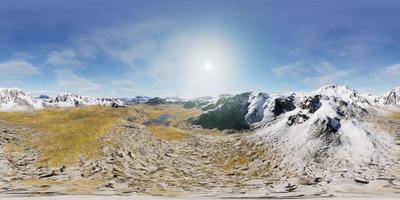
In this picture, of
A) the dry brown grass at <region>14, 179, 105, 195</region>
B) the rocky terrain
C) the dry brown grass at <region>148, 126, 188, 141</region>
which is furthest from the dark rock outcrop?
the dry brown grass at <region>14, 179, 105, 195</region>

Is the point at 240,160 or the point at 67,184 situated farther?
the point at 240,160

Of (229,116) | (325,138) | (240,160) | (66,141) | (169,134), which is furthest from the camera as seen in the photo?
(229,116)

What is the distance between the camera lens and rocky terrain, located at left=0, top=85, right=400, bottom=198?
82625 mm

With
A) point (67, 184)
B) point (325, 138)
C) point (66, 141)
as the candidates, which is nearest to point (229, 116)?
point (325, 138)

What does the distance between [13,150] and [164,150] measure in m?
37.6

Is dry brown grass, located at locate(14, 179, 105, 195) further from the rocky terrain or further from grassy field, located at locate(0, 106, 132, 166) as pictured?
grassy field, located at locate(0, 106, 132, 166)

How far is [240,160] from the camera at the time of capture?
10444 cm

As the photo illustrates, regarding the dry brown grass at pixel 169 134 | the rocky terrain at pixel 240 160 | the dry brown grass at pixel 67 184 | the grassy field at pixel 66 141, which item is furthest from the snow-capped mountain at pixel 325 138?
the grassy field at pixel 66 141

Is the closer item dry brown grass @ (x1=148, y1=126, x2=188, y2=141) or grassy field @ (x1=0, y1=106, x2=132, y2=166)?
grassy field @ (x1=0, y1=106, x2=132, y2=166)

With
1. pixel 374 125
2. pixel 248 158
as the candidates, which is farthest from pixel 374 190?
pixel 374 125

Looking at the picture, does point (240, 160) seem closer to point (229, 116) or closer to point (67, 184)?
point (67, 184)

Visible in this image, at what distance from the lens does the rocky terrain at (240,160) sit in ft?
271

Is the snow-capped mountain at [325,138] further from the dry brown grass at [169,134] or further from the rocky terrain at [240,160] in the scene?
the dry brown grass at [169,134]

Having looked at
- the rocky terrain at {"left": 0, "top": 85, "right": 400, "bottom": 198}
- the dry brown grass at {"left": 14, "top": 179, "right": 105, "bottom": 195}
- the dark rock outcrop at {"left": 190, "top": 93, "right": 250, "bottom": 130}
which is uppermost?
the dark rock outcrop at {"left": 190, "top": 93, "right": 250, "bottom": 130}
